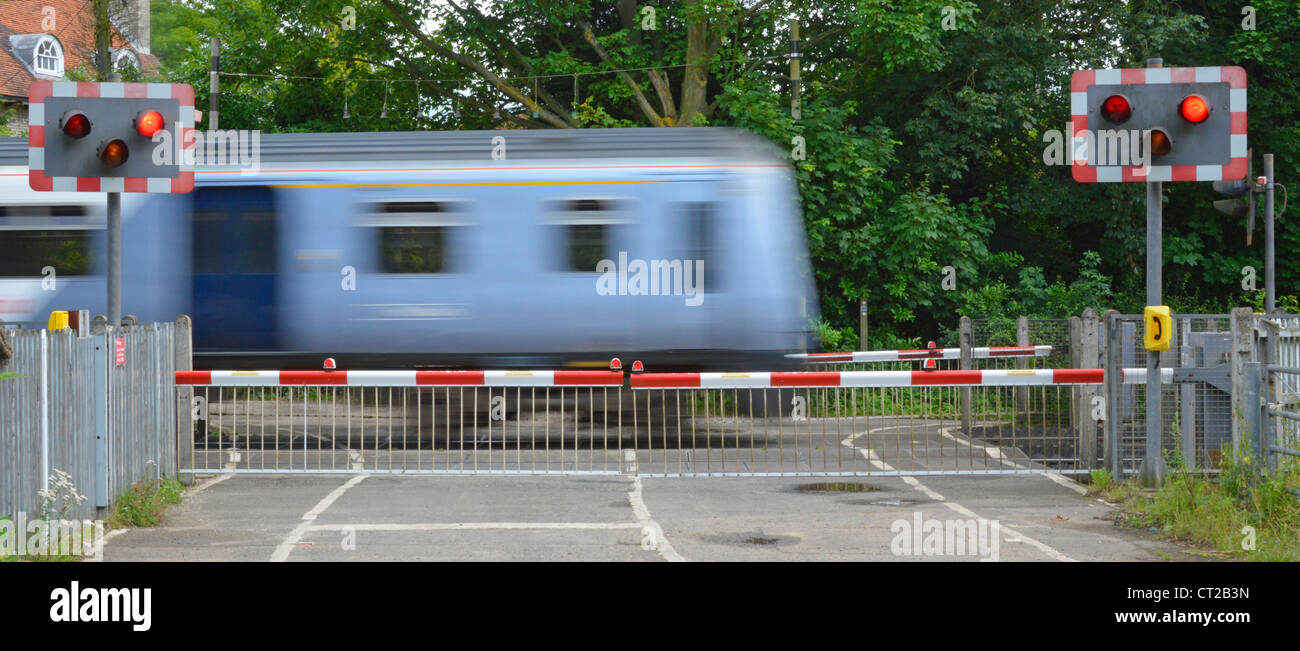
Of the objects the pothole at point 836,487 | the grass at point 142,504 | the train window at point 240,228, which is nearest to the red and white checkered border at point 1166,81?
the pothole at point 836,487

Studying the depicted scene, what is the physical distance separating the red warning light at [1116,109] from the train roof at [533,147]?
19.2 ft

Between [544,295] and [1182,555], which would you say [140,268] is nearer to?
[544,295]

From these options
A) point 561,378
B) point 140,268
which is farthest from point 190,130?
point 140,268

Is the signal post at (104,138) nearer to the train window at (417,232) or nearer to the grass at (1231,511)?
the train window at (417,232)

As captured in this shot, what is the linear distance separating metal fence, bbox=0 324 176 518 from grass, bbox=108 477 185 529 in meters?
0.09

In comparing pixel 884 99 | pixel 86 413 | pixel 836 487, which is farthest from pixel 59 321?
pixel 884 99

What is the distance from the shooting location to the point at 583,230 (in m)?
14.7

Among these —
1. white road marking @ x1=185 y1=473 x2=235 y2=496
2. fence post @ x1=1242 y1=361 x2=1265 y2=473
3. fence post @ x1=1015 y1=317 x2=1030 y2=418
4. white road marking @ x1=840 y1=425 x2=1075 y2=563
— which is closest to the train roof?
fence post @ x1=1015 y1=317 x2=1030 y2=418

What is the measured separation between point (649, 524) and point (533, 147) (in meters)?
7.02

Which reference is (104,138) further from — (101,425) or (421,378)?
(421,378)

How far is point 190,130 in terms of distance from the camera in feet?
30.9

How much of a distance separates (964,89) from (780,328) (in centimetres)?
1224

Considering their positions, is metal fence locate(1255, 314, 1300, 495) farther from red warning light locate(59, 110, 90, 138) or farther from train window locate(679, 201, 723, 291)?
red warning light locate(59, 110, 90, 138)

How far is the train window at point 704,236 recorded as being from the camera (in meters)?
14.6
